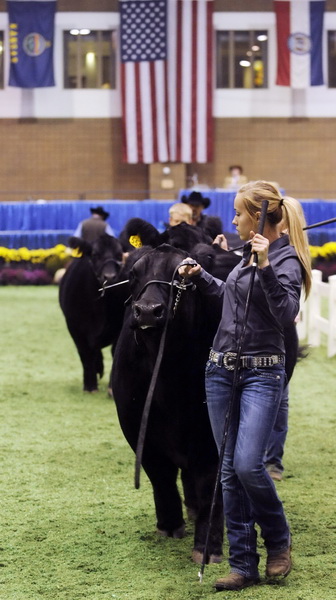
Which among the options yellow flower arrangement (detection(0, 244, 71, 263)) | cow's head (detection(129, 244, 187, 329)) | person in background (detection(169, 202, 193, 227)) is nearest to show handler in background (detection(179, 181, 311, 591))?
cow's head (detection(129, 244, 187, 329))

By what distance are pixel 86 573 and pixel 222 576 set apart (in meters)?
0.70

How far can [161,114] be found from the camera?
33719 millimetres

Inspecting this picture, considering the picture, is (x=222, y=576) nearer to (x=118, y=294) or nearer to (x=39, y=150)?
(x=118, y=294)

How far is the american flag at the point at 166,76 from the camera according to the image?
33.3m

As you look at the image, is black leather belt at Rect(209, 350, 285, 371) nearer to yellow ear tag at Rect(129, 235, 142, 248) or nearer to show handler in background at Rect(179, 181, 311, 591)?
show handler in background at Rect(179, 181, 311, 591)

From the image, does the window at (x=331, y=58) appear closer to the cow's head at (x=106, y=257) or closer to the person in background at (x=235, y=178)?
the person in background at (x=235, y=178)

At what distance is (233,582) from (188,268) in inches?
58.0

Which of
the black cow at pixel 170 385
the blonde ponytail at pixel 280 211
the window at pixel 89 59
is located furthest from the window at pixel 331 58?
the blonde ponytail at pixel 280 211

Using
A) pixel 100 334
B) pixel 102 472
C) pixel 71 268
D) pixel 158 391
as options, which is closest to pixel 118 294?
pixel 100 334

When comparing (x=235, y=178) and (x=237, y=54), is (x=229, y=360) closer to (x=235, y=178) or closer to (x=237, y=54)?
(x=235, y=178)

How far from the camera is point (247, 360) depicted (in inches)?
179

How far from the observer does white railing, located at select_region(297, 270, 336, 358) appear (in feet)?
43.8

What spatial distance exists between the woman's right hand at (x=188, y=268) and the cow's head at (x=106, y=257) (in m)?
5.58

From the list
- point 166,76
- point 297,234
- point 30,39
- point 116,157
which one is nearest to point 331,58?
point 166,76
